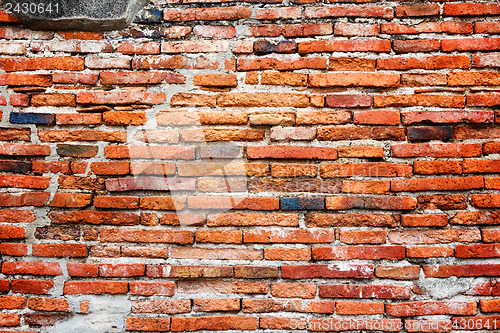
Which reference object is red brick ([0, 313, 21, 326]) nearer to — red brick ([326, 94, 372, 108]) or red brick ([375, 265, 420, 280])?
red brick ([375, 265, 420, 280])

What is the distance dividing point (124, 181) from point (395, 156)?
1.39 metres

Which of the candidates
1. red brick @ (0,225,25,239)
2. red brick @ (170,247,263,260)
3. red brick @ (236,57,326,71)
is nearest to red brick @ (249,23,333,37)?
red brick @ (236,57,326,71)

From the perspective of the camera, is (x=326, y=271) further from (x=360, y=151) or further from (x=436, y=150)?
(x=436, y=150)

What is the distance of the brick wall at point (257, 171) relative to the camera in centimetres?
149

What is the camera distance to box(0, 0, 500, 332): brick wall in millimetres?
1488

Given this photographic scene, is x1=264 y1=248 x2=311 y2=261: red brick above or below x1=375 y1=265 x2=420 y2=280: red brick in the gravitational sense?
above

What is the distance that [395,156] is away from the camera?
1519mm

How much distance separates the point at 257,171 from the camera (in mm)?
1532

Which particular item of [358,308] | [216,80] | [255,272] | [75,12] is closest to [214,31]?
[216,80]

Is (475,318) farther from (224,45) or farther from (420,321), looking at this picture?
(224,45)

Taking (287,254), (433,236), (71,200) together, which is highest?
(71,200)

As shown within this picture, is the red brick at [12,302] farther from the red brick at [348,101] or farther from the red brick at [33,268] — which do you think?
the red brick at [348,101]

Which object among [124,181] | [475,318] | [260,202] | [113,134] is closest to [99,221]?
[124,181]

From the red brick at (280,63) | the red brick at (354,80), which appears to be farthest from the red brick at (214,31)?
the red brick at (354,80)
